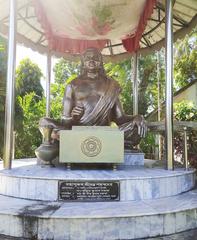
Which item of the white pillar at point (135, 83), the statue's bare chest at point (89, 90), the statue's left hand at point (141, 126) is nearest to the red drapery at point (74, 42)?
the white pillar at point (135, 83)

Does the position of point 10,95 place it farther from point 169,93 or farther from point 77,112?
point 169,93

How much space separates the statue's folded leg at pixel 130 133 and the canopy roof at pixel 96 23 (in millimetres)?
1778

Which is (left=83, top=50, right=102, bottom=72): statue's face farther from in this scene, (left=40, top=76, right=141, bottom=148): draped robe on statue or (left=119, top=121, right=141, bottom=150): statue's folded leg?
(left=119, top=121, right=141, bottom=150): statue's folded leg

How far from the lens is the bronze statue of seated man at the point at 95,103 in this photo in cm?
534

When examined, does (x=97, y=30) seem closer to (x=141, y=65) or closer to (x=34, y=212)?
(x=34, y=212)

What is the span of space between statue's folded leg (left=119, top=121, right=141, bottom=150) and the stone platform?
3.66 ft

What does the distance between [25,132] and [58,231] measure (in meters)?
10.7

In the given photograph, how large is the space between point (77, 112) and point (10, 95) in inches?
43.8

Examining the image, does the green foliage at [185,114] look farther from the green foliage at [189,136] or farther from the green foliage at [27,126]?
the green foliage at [27,126]

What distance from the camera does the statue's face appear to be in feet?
18.8

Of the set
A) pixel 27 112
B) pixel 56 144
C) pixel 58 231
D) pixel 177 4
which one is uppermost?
pixel 177 4

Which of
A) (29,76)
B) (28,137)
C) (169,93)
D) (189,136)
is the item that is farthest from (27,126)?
(169,93)

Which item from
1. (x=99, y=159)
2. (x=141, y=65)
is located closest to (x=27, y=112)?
(x=141, y=65)

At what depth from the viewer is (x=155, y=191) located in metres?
3.92
